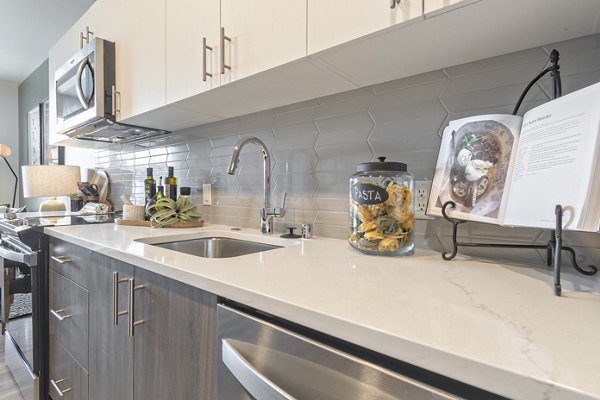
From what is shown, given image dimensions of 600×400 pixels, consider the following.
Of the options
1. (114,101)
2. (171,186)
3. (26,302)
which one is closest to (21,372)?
(26,302)

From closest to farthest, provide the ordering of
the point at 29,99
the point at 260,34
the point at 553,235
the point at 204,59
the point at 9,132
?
the point at 553,235 < the point at 260,34 < the point at 204,59 < the point at 29,99 < the point at 9,132

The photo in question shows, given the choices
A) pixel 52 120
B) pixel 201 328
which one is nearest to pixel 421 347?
pixel 201 328

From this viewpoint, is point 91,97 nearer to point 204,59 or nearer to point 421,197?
point 204,59

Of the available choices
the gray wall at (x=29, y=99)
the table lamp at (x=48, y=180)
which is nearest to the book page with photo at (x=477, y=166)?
the table lamp at (x=48, y=180)

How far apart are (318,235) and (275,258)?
16.7 inches

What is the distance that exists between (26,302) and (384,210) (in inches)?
73.0

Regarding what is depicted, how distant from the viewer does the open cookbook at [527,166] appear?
0.52 meters

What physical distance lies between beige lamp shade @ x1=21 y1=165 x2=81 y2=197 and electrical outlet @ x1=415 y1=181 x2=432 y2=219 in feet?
9.04

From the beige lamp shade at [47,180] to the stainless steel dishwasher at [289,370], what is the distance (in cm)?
260

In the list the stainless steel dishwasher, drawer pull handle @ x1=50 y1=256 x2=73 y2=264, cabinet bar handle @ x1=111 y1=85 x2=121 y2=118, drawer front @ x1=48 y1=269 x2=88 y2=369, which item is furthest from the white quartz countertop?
cabinet bar handle @ x1=111 y1=85 x2=121 y2=118

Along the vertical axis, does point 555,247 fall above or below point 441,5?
below

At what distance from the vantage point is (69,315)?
1.23 m

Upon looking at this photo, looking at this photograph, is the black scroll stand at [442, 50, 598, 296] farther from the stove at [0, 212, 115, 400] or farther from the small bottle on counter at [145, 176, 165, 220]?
the stove at [0, 212, 115, 400]

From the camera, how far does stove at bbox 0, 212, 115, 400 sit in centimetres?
143
